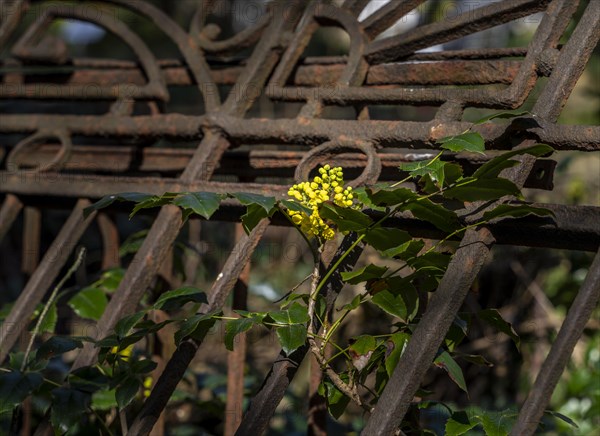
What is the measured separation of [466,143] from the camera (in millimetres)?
1013

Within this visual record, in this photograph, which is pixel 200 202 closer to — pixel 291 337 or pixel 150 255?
pixel 291 337

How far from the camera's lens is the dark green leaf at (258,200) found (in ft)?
3.27

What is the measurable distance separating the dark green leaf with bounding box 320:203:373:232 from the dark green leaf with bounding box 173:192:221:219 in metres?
0.15

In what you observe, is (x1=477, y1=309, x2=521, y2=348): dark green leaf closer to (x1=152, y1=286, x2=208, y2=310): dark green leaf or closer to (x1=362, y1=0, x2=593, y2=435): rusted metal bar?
(x1=362, y1=0, x2=593, y2=435): rusted metal bar

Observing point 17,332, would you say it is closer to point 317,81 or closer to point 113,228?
point 113,228

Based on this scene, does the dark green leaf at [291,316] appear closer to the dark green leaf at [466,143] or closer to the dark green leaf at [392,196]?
the dark green leaf at [392,196]

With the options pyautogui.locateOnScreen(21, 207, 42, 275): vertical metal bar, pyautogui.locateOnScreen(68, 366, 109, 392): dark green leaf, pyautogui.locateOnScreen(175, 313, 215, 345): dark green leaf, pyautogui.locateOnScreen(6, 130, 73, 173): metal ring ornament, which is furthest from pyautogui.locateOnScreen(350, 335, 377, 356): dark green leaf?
pyautogui.locateOnScreen(21, 207, 42, 275): vertical metal bar

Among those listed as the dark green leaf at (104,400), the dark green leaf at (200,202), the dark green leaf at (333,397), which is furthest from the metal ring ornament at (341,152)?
the dark green leaf at (104,400)

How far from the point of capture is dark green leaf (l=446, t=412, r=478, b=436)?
3.58 ft

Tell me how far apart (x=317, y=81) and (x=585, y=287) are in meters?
0.75

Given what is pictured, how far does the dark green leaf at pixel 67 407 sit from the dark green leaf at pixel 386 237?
0.54m

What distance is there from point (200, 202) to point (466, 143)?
0.36 metres

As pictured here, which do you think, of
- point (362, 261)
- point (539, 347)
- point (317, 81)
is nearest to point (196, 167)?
point (317, 81)

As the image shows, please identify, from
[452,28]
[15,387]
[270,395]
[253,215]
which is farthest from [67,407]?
[452,28]
